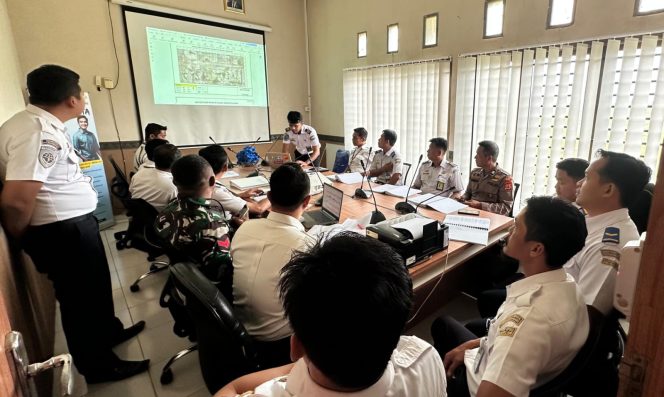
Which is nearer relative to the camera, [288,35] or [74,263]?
[74,263]

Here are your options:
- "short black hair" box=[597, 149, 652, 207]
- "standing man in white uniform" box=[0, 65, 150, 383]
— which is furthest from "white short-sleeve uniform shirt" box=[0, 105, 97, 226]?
"short black hair" box=[597, 149, 652, 207]

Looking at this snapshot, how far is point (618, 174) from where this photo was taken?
4.61ft

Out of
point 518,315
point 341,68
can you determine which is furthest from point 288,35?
point 518,315

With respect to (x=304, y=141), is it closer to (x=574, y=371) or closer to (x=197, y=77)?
(x=197, y=77)

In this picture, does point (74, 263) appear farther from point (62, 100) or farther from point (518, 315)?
point (518, 315)

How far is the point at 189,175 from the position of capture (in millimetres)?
1605

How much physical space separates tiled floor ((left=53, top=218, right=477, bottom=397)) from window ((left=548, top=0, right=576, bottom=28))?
105 inches

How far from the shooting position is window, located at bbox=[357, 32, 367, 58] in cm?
488

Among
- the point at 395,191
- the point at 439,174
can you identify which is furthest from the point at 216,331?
the point at 439,174

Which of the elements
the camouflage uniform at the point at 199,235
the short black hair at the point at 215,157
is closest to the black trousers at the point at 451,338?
A: the camouflage uniform at the point at 199,235

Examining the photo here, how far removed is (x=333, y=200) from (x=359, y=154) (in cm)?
243

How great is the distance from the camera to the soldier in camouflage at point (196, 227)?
1.58 meters

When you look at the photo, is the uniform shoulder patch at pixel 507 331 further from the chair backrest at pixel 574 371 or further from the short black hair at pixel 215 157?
the short black hair at pixel 215 157

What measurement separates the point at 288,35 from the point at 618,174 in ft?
17.6
